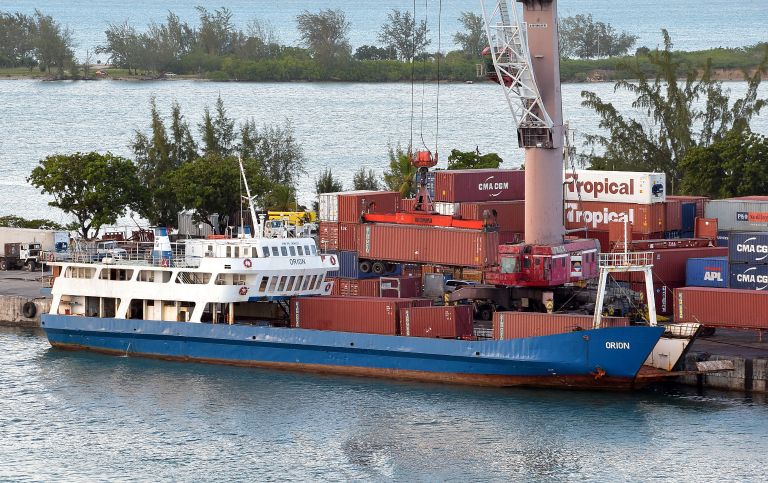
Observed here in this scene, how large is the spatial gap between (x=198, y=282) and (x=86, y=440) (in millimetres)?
10431

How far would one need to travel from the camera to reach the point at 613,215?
62906 millimetres

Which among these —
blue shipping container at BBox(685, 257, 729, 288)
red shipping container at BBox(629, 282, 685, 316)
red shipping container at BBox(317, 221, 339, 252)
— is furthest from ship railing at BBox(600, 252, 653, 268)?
red shipping container at BBox(317, 221, 339, 252)

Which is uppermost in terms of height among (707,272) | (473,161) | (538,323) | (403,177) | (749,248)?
(473,161)

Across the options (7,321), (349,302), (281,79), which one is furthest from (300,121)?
(349,302)

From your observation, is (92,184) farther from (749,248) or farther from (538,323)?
(749,248)

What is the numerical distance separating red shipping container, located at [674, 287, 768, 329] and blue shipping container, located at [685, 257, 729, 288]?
2.57m

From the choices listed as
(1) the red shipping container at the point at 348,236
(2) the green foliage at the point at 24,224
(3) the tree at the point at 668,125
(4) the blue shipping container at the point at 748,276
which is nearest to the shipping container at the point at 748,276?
(4) the blue shipping container at the point at 748,276

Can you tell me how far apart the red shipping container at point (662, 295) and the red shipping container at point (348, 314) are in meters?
9.07

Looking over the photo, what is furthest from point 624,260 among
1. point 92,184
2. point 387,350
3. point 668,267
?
point 92,184

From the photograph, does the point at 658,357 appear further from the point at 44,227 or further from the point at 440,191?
the point at 44,227

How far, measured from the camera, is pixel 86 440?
48.0m

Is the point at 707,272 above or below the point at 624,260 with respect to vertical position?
below

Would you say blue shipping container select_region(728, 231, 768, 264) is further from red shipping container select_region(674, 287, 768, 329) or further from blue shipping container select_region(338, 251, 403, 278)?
blue shipping container select_region(338, 251, 403, 278)

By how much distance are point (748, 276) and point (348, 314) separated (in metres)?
13.9
